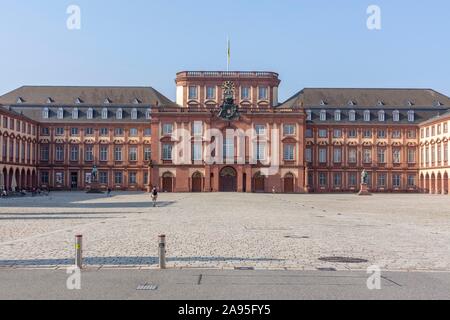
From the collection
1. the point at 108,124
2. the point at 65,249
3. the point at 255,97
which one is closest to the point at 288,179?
the point at 255,97

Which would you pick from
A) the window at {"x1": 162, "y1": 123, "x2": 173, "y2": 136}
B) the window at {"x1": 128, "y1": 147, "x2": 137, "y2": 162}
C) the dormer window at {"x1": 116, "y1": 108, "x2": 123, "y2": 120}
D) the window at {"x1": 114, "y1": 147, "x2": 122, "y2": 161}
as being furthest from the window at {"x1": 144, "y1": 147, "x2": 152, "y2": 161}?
the dormer window at {"x1": 116, "y1": 108, "x2": 123, "y2": 120}

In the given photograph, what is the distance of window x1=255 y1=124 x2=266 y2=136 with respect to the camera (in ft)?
288

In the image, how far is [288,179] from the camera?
88.1 m

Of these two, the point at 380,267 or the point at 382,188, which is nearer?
the point at 380,267

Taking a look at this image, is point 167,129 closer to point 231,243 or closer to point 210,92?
point 210,92

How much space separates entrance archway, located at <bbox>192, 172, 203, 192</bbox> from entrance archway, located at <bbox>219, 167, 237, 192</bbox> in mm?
3100

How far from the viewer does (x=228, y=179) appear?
88375 mm

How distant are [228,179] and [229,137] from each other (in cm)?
622

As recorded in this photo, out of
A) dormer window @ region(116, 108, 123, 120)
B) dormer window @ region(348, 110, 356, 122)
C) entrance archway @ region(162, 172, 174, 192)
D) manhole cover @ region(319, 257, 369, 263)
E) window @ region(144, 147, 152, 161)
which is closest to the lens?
manhole cover @ region(319, 257, 369, 263)

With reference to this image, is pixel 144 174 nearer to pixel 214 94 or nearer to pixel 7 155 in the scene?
pixel 214 94

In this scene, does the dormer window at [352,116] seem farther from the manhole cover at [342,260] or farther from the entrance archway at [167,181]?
the manhole cover at [342,260]

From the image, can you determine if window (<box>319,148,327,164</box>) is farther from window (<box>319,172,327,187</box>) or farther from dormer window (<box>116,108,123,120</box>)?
dormer window (<box>116,108,123,120</box>)

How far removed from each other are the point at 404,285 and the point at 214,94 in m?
81.4

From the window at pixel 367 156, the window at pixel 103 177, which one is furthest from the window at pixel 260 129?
the window at pixel 103 177
